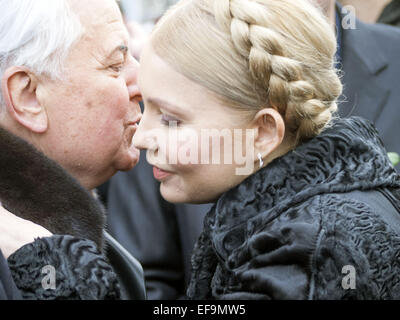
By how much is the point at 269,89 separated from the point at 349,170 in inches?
13.6

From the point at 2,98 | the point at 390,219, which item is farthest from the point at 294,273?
the point at 2,98

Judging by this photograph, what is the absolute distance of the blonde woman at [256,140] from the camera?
182 centimetres

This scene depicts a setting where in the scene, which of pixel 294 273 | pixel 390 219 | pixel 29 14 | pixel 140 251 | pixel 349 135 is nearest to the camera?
pixel 294 273

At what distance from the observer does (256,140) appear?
199 centimetres

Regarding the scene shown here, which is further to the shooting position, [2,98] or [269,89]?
[2,98]

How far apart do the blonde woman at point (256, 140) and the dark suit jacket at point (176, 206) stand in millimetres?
1151

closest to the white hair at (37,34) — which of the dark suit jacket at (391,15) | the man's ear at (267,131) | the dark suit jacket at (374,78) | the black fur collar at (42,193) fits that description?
the black fur collar at (42,193)

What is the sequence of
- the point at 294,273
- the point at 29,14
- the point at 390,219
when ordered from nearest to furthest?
the point at 294,273, the point at 390,219, the point at 29,14

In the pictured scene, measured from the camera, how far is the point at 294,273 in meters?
1.71

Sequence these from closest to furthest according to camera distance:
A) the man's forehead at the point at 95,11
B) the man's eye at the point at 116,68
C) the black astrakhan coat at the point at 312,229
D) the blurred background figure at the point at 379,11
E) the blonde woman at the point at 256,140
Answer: the black astrakhan coat at the point at 312,229
the blonde woman at the point at 256,140
the man's forehead at the point at 95,11
the man's eye at the point at 116,68
the blurred background figure at the point at 379,11

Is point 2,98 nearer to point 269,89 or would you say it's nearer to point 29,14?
point 29,14

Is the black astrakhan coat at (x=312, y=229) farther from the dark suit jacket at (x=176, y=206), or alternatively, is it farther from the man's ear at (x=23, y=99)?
the dark suit jacket at (x=176, y=206)

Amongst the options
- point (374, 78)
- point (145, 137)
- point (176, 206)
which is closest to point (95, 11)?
point (145, 137)
